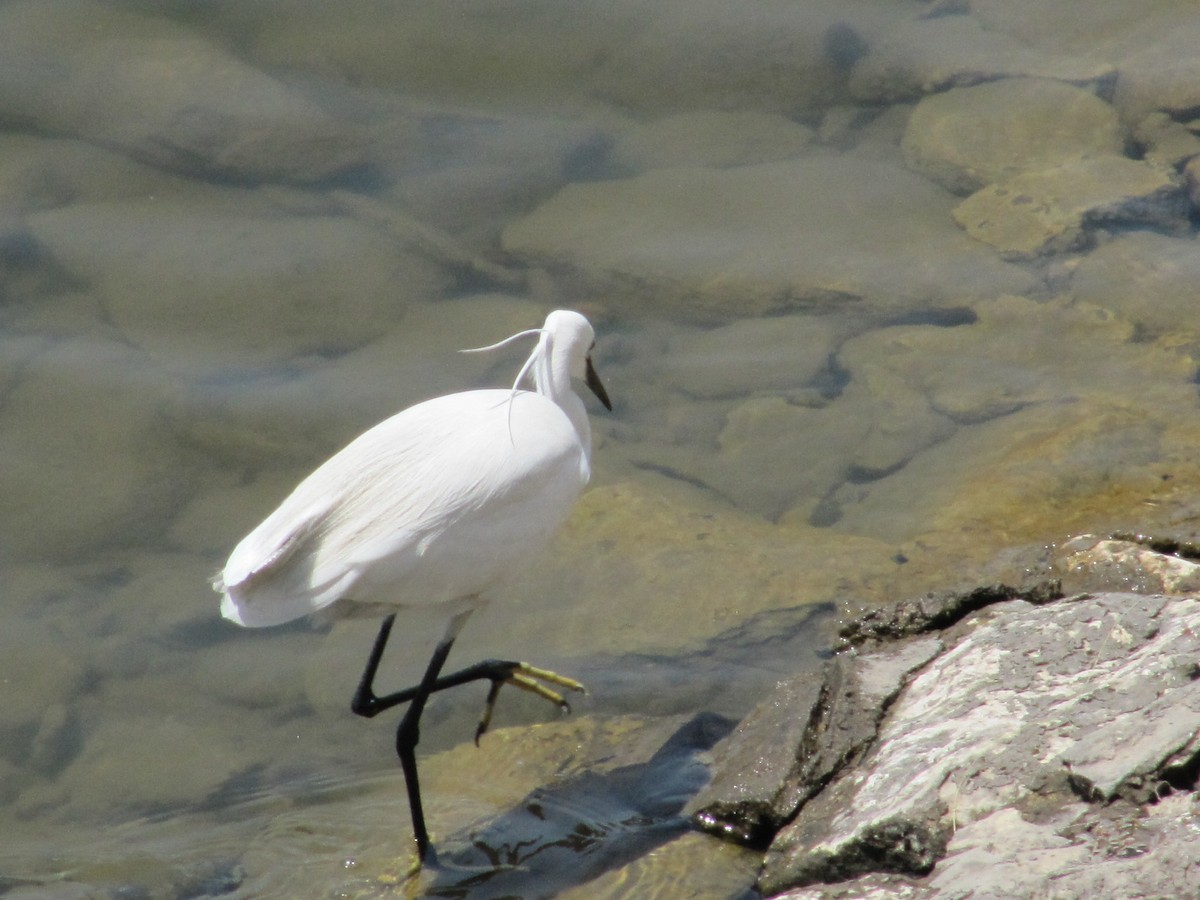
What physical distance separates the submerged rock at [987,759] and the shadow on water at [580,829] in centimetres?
20

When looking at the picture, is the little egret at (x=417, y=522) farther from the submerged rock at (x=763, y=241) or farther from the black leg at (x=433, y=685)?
the submerged rock at (x=763, y=241)

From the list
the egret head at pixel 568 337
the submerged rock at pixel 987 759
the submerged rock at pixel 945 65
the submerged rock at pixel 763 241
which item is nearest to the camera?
the submerged rock at pixel 987 759

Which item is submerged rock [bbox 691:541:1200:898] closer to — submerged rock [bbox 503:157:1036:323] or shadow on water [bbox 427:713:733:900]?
shadow on water [bbox 427:713:733:900]

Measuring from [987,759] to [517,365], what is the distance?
4.30 m

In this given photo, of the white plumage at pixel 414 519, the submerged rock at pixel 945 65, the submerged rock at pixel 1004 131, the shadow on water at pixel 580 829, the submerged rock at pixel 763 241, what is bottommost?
the shadow on water at pixel 580 829

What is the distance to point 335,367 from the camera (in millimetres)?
6934

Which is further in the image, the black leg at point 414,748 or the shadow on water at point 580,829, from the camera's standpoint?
the black leg at point 414,748

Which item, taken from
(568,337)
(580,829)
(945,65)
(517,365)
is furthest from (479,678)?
(945,65)

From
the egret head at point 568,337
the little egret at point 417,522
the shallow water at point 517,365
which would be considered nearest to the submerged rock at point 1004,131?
the shallow water at point 517,365

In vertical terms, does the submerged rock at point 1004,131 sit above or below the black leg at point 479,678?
above

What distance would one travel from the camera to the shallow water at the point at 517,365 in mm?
4820

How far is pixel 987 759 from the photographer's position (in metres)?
3.15

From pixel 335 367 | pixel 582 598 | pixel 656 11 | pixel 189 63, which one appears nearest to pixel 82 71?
pixel 189 63

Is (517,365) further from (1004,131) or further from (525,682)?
(1004,131)
